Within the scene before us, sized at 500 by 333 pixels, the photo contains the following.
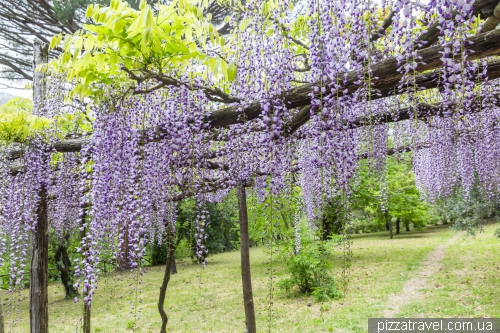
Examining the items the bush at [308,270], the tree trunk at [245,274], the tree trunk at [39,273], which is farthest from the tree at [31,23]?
the bush at [308,270]

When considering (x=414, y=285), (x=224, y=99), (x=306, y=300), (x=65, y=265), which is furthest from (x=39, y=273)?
(x=414, y=285)

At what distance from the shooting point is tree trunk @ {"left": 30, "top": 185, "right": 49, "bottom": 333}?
4.07m

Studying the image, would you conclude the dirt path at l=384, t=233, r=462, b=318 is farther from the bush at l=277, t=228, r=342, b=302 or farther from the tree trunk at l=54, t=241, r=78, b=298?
the tree trunk at l=54, t=241, r=78, b=298

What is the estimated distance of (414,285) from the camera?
7758 mm

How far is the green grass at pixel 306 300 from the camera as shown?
19.9 feet

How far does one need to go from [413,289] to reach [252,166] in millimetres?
5393

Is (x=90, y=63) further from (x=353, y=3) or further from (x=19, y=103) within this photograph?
(x=19, y=103)

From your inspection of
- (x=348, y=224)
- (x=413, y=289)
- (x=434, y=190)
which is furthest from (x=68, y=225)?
(x=434, y=190)

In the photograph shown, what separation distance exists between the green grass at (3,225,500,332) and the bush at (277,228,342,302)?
21 cm

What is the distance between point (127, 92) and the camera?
2.93 meters

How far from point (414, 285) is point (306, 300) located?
2.33 metres

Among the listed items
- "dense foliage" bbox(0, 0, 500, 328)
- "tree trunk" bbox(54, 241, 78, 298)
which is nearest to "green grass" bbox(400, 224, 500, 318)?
"dense foliage" bbox(0, 0, 500, 328)

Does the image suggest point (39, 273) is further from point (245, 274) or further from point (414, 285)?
point (414, 285)

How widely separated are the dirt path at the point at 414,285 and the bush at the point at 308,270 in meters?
1.12
